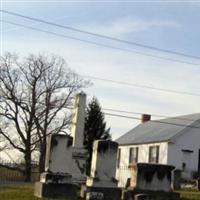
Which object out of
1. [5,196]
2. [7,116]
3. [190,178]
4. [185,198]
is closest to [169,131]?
[190,178]

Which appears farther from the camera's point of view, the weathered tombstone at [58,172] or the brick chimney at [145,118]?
the brick chimney at [145,118]

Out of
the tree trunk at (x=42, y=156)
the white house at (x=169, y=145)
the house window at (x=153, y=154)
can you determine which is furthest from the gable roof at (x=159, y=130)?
the tree trunk at (x=42, y=156)

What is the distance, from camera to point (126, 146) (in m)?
Answer: 55.0

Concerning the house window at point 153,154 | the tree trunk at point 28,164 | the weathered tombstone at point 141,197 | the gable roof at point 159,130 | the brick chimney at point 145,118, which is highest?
the brick chimney at point 145,118

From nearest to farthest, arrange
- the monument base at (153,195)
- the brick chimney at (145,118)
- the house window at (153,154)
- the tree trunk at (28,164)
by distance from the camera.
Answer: the monument base at (153,195)
the house window at (153,154)
the tree trunk at (28,164)
the brick chimney at (145,118)

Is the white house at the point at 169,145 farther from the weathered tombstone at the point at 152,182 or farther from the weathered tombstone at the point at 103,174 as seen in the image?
the weathered tombstone at the point at 103,174

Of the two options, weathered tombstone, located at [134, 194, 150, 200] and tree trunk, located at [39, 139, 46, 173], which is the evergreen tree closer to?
tree trunk, located at [39, 139, 46, 173]

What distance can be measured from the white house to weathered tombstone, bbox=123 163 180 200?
16.7 m

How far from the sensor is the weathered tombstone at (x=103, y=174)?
2144 centimetres

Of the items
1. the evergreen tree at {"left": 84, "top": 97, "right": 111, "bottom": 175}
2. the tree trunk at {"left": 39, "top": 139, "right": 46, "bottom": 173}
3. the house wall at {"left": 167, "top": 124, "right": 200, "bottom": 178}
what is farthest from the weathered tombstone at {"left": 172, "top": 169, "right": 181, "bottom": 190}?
the evergreen tree at {"left": 84, "top": 97, "right": 111, "bottom": 175}

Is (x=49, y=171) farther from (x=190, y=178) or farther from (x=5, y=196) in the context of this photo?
(x=190, y=178)

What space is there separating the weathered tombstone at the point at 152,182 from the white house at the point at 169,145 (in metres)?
16.7

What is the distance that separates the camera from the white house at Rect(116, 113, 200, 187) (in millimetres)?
45719

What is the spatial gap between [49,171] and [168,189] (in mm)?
4651
